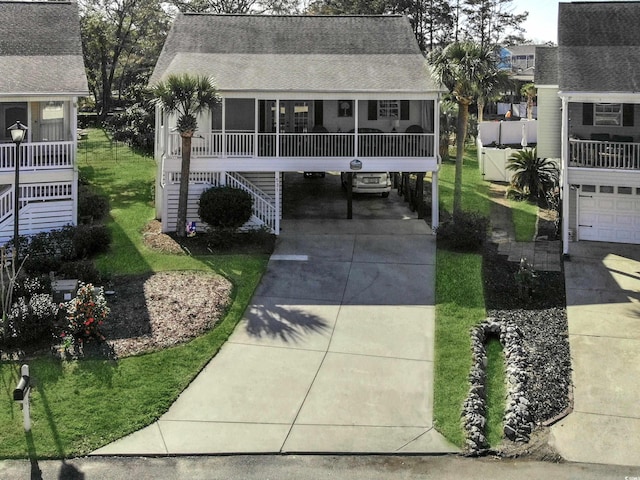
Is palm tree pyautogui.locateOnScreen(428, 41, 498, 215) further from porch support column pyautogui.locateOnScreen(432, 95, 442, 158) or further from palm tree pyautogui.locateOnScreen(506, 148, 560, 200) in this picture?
palm tree pyautogui.locateOnScreen(506, 148, 560, 200)

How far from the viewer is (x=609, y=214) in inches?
840

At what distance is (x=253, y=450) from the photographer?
10.4 meters

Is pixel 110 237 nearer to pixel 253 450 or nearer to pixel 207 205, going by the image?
pixel 207 205

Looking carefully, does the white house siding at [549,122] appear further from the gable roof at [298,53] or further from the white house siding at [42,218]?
the white house siding at [42,218]

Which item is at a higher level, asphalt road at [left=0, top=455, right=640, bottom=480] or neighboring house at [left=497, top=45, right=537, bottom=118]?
neighboring house at [left=497, top=45, right=537, bottom=118]

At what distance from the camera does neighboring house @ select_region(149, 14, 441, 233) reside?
2128cm

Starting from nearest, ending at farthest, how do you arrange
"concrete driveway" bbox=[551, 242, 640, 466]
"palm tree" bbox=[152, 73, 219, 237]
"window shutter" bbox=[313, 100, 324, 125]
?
1. "concrete driveway" bbox=[551, 242, 640, 466]
2. "palm tree" bbox=[152, 73, 219, 237]
3. "window shutter" bbox=[313, 100, 324, 125]

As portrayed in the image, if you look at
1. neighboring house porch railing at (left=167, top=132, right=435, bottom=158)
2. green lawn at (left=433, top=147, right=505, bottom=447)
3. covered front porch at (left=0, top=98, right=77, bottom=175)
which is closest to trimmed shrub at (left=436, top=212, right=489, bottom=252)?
green lawn at (left=433, top=147, right=505, bottom=447)

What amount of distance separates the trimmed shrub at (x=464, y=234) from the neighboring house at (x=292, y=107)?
1289 millimetres

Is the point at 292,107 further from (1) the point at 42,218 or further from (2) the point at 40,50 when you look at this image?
(1) the point at 42,218

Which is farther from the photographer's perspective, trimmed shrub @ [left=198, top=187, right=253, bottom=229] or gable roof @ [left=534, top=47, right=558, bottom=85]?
gable roof @ [left=534, top=47, right=558, bottom=85]

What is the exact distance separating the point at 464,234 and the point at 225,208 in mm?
7143

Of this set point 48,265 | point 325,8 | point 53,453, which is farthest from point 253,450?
point 325,8

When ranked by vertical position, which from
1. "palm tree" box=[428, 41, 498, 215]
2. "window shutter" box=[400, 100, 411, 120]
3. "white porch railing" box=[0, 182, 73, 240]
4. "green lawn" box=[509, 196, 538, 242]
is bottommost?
"green lawn" box=[509, 196, 538, 242]
